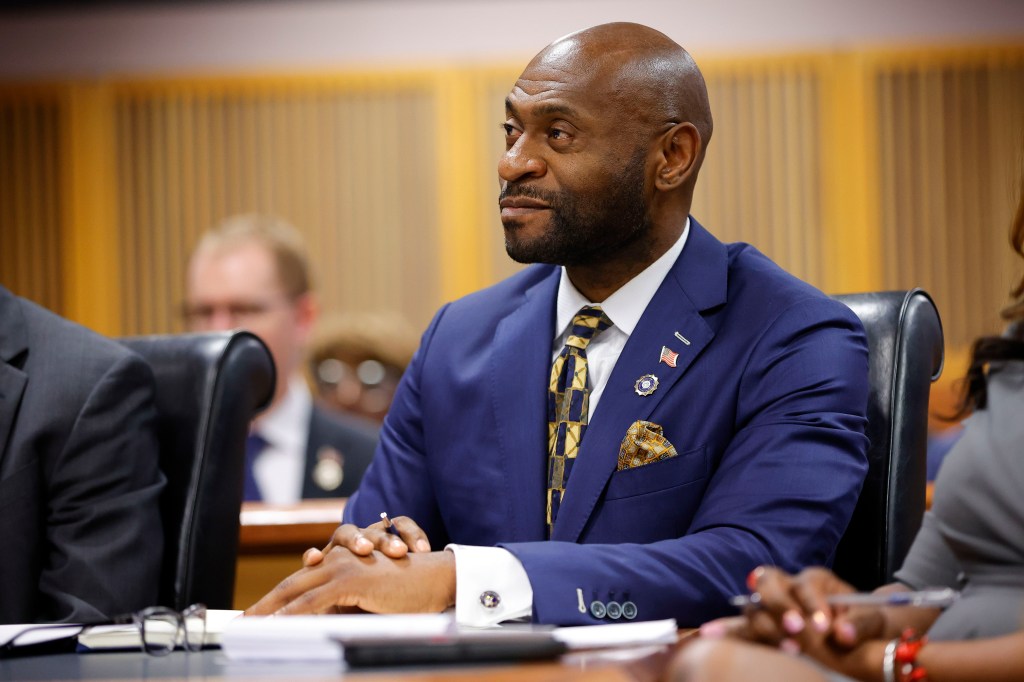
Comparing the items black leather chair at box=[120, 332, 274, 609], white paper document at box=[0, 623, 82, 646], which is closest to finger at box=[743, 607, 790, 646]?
white paper document at box=[0, 623, 82, 646]

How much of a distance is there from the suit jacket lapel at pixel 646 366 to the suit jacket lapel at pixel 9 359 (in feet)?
2.94

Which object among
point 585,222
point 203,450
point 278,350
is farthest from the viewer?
point 278,350

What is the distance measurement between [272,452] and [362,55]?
7.77ft

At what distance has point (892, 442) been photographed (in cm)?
195

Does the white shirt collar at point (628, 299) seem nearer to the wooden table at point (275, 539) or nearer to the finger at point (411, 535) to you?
the finger at point (411, 535)

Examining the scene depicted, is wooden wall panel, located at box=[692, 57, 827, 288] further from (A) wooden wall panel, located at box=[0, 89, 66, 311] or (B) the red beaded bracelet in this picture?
(B) the red beaded bracelet

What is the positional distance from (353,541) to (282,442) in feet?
7.30

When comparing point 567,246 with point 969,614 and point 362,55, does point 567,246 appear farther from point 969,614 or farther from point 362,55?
point 362,55

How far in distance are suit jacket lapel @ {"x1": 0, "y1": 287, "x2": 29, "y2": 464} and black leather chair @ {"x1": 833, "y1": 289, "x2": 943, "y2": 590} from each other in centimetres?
132

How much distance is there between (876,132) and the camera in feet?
17.9

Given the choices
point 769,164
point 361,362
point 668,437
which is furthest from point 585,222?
point 769,164

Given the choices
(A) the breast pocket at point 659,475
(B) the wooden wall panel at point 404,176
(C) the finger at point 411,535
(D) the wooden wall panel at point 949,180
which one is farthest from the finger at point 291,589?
(D) the wooden wall panel at point 949,180

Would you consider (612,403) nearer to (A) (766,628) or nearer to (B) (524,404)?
(B) (524,404)

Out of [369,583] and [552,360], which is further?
[552,360]
